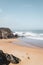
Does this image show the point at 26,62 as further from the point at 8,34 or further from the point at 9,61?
the point at 8,34

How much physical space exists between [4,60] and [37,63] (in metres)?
2.27

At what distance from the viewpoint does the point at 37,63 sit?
366 inches

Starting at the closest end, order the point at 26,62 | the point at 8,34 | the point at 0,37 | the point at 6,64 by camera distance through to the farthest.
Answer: the point at 6,64 → the point at 26,62 → the point at 0,37 → the point at 8,34

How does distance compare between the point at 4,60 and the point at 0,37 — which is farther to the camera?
the point at 0,37

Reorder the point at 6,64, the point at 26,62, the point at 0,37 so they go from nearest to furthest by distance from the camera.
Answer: the point at 6,64 < the point at 26,62 < the point at 0,37

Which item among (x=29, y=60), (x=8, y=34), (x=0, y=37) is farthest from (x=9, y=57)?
(x=8, y=34)

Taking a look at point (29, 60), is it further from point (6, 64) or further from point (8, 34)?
point (8, 34)

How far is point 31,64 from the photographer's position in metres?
9.05

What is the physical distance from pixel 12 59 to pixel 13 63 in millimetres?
304

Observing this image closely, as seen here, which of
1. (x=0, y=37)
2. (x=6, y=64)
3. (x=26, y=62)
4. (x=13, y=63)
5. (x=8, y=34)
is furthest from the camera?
(x=8, y=34)

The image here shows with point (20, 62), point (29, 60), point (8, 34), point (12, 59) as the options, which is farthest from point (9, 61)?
point (8, 34)

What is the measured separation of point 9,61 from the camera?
27.8ft

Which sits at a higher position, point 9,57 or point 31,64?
point 9,57

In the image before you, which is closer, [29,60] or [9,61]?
[9,61]
